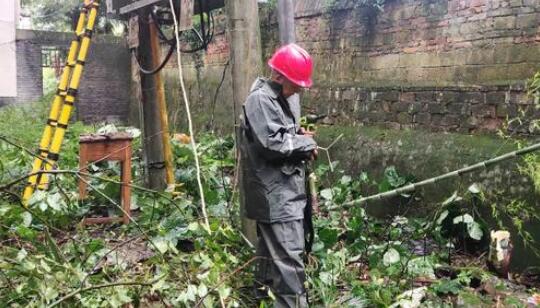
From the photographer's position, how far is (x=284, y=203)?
12.2ft

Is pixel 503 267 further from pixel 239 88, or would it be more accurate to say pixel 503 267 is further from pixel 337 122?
pixel 337 122

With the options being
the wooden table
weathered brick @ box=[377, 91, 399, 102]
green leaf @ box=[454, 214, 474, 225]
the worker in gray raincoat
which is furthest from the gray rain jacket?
weathered brick @ box=[377, 91, 399, 102]

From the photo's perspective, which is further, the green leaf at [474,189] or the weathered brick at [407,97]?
the weathered brick at [407,97]

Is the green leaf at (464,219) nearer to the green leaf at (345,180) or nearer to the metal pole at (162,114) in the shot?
the green leaf at (345,180)

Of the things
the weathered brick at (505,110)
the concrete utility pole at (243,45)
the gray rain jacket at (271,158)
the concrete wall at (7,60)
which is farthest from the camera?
the concrete wall at (7,60)

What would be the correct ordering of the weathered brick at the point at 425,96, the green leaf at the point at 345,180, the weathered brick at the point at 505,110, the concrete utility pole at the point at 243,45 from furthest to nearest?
the green leaf at the point at 345,180
the weathered brick at the point at 425,96
the weathered brick at the point at 505,110
the concrete utility pole at the point at 243,45

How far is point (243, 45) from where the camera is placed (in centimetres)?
399

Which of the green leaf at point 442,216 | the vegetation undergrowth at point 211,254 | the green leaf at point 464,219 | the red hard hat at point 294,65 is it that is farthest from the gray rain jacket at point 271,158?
the green leaf at point 464,219

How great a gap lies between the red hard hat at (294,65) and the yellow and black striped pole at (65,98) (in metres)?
2.56

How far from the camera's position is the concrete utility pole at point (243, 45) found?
3.99 meters

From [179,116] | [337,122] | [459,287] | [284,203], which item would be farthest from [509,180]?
[179,116]

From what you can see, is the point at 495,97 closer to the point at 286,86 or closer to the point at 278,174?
the point at 286,86

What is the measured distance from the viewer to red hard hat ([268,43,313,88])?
3.81 m

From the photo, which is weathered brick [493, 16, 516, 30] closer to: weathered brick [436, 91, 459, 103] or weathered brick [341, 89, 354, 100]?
weathered brick [436, 91, 459, 103]
